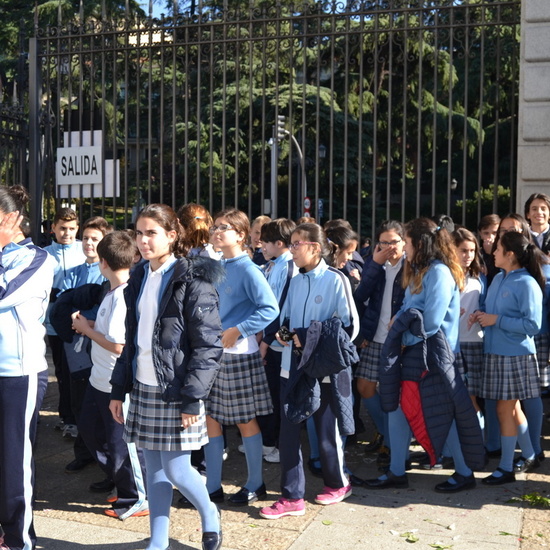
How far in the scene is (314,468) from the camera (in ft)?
17.7

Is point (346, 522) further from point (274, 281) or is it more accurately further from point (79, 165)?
point (79, 165)

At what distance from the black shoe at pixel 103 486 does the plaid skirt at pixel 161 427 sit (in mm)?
1277

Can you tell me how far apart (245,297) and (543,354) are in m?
2.21

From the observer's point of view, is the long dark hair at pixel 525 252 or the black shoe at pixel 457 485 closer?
the black shoe at pixel 457 485

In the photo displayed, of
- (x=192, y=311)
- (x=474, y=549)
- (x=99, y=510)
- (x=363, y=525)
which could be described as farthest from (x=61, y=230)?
(x=474, y=549)

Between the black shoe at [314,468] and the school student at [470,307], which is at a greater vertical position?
the school student at [470,307]

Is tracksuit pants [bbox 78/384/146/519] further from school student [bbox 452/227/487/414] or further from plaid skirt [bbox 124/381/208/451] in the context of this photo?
school student [bbox 452/227/487/414]

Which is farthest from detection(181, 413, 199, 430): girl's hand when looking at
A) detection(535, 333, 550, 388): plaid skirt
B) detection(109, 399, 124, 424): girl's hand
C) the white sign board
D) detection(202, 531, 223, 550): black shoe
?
the white sign board

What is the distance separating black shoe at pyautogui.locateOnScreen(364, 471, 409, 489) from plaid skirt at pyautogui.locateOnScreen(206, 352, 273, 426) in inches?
Result: 31.7

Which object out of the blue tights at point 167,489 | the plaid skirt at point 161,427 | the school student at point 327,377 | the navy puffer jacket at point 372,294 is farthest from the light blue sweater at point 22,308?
the navy puffer jacket at point 372,294

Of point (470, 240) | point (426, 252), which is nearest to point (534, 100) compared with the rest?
point (470, 240)

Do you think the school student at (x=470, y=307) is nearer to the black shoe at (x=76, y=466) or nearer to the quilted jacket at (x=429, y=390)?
the quilted jacket at (x=429, y=390)

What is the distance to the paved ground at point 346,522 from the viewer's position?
167 inches

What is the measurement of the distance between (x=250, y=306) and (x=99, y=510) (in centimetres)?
147
